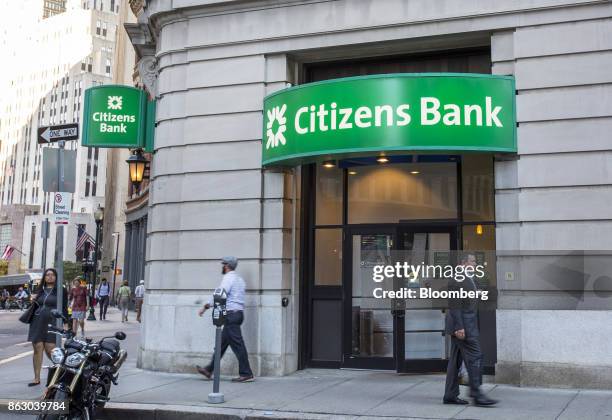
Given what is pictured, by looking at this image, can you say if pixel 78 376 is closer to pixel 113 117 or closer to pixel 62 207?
pixel 62 207

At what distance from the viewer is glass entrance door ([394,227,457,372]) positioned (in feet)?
Result: 36.7

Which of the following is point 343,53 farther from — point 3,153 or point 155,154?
point 3,153

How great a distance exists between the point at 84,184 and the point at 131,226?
10360 centimetres

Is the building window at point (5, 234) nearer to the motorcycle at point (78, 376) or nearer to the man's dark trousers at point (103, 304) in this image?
the man's dark trousers at point (103, 304)

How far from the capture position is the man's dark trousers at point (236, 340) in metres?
10.5

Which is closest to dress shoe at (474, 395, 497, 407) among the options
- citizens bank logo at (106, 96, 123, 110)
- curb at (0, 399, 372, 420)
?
curb at (0, 399, 372, 420)

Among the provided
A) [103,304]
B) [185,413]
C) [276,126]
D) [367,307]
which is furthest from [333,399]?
[103,304]

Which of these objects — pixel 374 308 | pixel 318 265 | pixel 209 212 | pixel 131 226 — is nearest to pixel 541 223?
pixel 374 308

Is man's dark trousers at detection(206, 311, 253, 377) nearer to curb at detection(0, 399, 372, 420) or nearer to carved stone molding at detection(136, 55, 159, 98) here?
curb at detection(0, 399, 372, 420)

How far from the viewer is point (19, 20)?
168 meters

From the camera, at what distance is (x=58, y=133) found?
11141 mm

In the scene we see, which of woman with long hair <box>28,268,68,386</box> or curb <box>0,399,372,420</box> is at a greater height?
woman with long hair <box>28,268,68,386</box>

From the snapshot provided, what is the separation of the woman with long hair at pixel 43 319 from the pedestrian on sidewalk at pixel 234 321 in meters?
2.38

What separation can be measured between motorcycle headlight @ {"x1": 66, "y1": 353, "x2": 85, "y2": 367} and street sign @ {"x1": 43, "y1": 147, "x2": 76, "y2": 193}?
14.2ft
